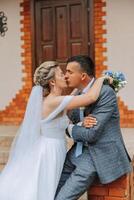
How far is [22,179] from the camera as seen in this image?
124 inches

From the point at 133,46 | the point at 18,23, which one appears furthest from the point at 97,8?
the point at 18,23

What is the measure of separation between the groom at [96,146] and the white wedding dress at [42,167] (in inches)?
4.9

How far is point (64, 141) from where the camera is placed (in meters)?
3.27

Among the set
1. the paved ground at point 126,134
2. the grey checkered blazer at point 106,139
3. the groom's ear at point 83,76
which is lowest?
the paved ground at point 126,134

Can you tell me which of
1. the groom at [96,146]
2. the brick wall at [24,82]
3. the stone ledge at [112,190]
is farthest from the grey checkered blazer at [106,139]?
the brick wall at [24,82]

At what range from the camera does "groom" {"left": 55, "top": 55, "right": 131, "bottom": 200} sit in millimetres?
2941

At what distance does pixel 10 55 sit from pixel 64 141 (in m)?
5.09

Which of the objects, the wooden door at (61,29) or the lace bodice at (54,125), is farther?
the wooden door at (61,29)

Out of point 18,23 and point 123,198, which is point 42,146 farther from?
point 18,23

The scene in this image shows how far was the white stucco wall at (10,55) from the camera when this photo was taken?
8.00 m

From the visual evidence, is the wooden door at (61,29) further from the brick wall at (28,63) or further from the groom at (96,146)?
the groom at (96,146)

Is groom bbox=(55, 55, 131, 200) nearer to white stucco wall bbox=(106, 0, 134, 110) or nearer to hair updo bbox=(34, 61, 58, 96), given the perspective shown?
hair updo bbox=(34, 61, 58, 96)

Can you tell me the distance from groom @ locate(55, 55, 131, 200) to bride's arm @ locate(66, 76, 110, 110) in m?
0.05

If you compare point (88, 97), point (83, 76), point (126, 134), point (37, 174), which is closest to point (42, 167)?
point (37, 174)
